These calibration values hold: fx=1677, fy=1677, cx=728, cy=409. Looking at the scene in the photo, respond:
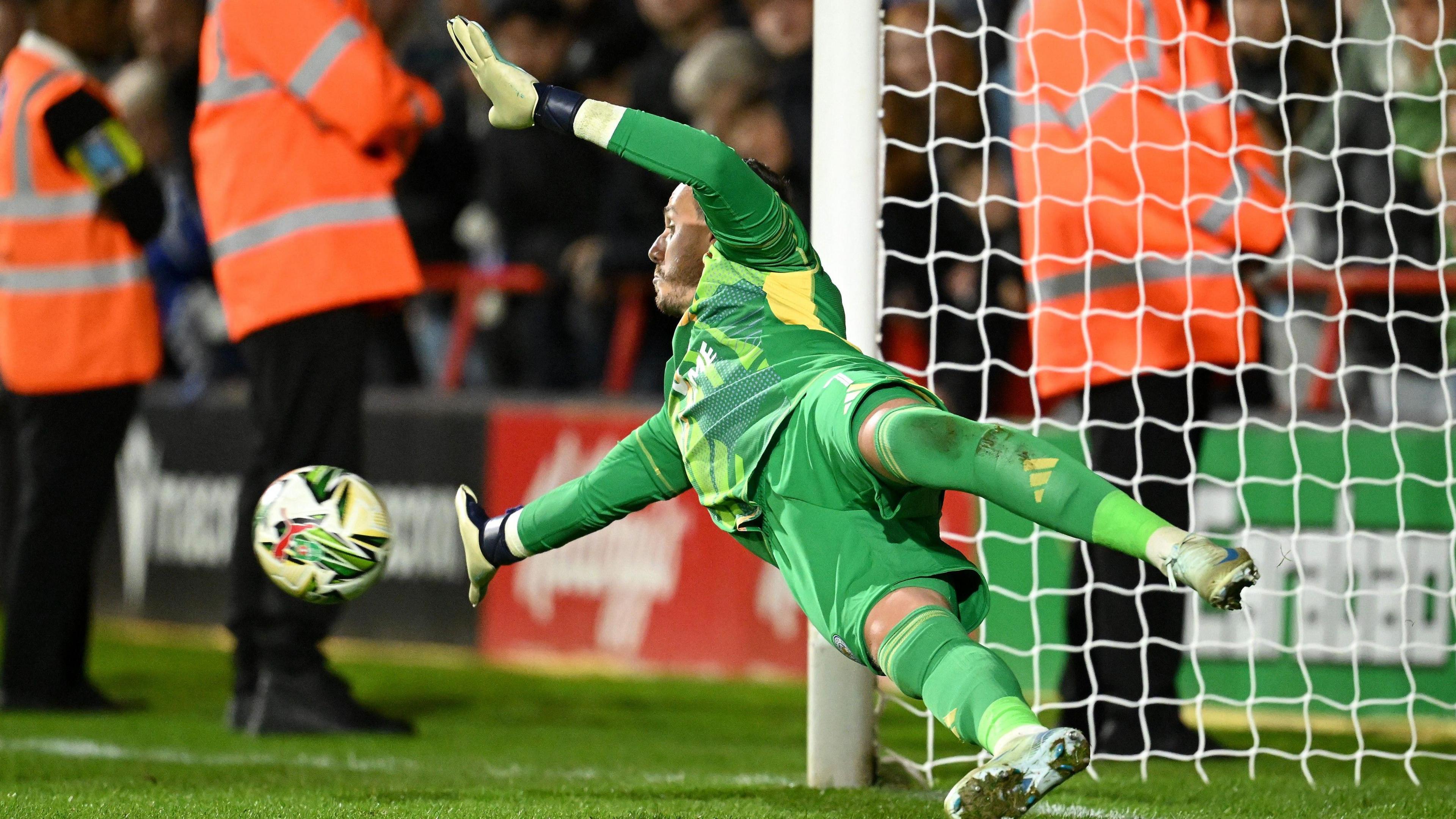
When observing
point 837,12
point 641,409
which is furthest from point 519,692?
point 837,12

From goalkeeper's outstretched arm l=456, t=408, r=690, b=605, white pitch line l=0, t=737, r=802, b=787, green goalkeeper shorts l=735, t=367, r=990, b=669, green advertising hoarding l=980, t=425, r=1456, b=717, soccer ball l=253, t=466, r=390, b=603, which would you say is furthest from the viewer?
green advertising hoarding l=980, t=425, r=1456, b=717

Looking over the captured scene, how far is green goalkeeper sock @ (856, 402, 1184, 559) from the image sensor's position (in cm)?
242

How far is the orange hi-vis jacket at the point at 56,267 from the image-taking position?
469 cm

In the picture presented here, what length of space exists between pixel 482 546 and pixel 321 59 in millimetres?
1559

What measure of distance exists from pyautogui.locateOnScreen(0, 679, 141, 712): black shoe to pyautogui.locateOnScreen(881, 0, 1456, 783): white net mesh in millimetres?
2233

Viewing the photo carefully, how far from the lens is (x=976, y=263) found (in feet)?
18.0

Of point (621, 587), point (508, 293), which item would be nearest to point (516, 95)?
point (621, 587)

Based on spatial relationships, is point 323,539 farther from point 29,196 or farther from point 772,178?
point 29,196

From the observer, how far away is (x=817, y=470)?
2707 millimetres

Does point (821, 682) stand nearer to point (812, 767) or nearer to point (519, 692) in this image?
point (812, 767)

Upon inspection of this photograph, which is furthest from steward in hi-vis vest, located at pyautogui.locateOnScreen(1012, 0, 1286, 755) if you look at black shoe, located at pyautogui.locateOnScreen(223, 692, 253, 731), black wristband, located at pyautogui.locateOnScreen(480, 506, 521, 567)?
black shoe, located at pyautogui.locateOnScreen(223, 692, 253, 731)

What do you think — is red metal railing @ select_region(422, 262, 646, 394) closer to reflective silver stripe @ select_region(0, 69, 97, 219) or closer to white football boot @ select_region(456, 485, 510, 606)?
reflective silver stripe @ select_region(0, 69, 97, 219)

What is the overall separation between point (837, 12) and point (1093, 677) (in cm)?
157

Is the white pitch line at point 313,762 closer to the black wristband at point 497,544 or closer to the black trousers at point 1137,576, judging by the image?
the black wristband at point 497,544
